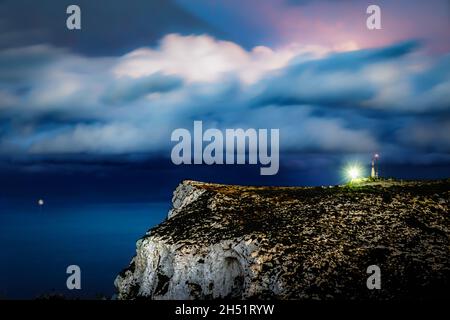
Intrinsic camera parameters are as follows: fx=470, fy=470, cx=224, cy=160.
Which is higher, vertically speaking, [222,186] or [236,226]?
[222,186]

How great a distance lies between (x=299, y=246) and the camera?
3984 centimetres

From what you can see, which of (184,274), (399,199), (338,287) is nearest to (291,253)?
(338,287)

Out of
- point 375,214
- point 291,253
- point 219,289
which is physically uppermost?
point 375,214

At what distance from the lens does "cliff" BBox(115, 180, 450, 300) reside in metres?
36.0

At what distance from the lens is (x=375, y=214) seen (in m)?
45.4

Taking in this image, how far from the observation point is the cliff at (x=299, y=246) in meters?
36.0

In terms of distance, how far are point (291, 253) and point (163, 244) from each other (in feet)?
40.9
